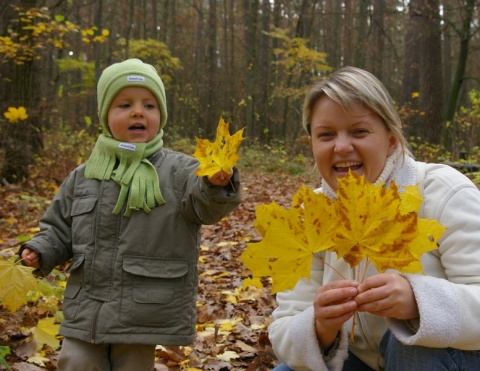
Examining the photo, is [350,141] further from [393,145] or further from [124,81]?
[124,81]

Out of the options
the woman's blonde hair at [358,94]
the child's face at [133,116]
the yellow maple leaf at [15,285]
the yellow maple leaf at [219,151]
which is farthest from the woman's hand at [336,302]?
the child's face at [133,116]

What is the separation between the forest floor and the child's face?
1.09m

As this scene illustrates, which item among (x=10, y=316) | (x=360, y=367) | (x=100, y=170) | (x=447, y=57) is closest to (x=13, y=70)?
(x=10, y=316)

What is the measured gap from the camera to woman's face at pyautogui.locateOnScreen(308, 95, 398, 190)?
1.49 metres

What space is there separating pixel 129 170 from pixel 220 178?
1.69 feet

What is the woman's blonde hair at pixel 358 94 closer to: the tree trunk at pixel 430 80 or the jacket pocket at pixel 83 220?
the jacket pocket at pixel 83 220

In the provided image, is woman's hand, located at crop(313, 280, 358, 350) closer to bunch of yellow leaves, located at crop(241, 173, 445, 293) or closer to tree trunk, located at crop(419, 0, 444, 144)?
bunch of yellow leaves, located at crop(241, 173, 445, 293)

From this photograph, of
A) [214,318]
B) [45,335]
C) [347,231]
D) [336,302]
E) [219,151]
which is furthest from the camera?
[214,318]

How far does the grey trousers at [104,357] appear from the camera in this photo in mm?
1964

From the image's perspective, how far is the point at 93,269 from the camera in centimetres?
200

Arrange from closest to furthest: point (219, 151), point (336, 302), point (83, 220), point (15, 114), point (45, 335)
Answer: point (336, 302), point (219, 151), point (83, 220), point (45, 335), point (15, 114)

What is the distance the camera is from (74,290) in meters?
2.04

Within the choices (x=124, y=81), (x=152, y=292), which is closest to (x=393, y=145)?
(x=152, y=292)

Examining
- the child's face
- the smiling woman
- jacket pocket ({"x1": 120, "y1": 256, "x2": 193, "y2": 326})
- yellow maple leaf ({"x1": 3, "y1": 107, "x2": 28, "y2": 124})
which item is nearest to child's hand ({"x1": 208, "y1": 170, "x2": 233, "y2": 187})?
the smiling woman
